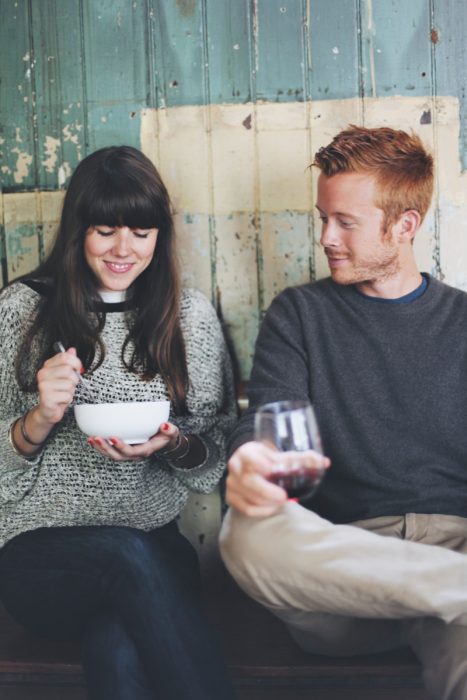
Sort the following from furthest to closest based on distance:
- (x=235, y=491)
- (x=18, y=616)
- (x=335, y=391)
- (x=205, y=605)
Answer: (x=205, y=605) → (x=335, y=391) → (x=18, y=616) → (x=235, y=491)

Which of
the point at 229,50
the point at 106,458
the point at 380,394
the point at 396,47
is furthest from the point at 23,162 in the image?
the point at 380,394

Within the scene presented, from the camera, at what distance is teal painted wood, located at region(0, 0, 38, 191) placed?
2047mm

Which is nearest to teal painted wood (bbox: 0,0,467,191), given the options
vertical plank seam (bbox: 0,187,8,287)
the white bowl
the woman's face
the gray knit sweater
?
vertical plank seam (bbox: 0,187,8,287)

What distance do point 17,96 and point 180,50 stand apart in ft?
1.39

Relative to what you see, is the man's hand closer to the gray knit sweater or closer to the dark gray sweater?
the dark gray sweater

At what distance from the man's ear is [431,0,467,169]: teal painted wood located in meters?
0.33

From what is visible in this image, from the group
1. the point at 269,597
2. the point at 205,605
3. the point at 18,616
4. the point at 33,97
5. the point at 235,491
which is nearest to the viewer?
the point at 235,491

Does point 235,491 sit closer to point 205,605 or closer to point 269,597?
point 269,597

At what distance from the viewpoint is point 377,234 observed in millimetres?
1756

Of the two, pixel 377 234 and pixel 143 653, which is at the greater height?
pixel 377 234

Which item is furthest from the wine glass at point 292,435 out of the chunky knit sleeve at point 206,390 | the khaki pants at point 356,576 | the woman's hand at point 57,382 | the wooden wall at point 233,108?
the wooden wall at point 233,108

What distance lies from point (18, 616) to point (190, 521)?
21.7 inches

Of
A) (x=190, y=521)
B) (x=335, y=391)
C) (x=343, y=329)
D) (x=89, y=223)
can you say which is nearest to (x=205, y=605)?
(x=190, y=521)

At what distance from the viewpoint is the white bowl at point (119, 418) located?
1510 millimetres
